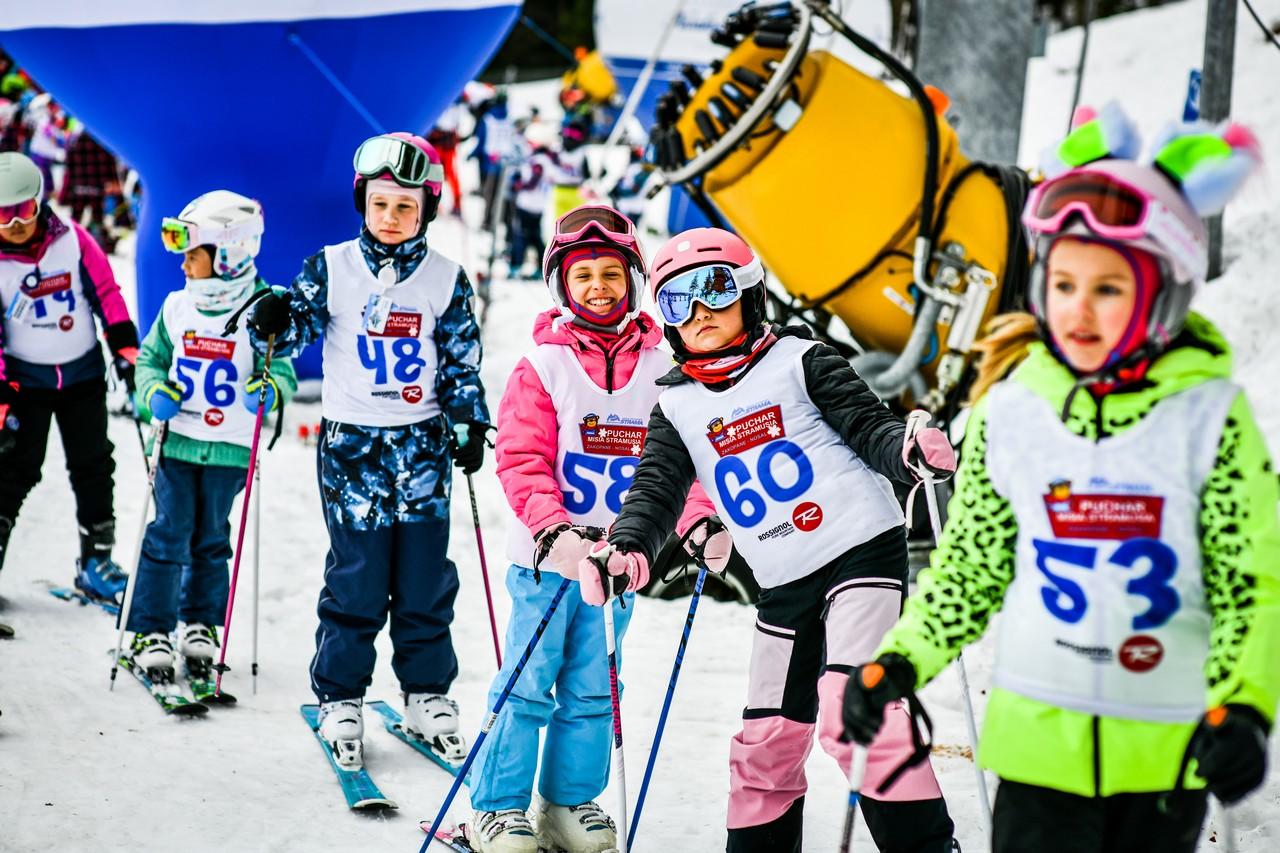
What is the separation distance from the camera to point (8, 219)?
557 centimetres

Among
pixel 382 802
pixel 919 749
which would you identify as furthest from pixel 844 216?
pixel 919 749

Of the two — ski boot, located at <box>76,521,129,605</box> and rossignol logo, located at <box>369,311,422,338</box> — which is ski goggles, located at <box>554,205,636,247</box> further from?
ski boot, located at <box>76,521,129,605</box>

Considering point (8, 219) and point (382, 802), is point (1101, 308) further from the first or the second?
point (8, 219)

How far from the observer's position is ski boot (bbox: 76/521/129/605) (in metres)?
6.27

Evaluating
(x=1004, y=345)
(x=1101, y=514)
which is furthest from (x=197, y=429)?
(x=1101, y=514)

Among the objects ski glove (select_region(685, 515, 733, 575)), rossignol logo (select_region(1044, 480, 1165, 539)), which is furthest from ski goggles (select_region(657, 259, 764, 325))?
rossignol logo (select_region(1044, 480, 1165, 539))

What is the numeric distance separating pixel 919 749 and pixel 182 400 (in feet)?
12.1

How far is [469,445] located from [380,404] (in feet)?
1.11

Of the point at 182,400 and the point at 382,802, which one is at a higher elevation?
the point at 182,400

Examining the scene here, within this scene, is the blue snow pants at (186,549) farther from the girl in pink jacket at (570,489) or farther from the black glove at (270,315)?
the girl in pink jacket at (570,489)

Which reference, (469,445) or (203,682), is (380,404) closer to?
(469,445)

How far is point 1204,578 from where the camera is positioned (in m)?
2.22

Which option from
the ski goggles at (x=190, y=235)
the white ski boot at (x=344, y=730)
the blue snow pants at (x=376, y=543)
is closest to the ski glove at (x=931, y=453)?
the blue snow pants at (x=376, y=543)

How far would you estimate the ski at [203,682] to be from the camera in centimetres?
517
